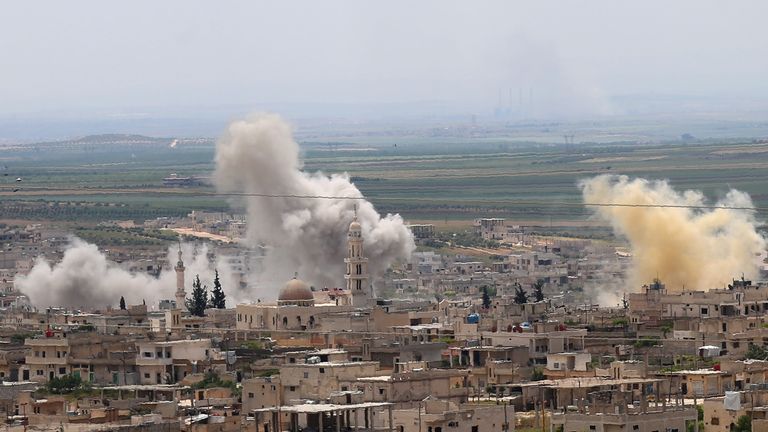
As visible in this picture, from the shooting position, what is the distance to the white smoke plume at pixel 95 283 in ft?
283

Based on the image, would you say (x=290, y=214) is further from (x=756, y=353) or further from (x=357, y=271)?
(x=756, y=353)

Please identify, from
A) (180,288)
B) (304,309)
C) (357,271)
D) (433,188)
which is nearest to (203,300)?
(180,288)

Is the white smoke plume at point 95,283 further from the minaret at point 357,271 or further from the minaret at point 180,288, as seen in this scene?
the minaret at point 357,271

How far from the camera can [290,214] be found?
316 ft

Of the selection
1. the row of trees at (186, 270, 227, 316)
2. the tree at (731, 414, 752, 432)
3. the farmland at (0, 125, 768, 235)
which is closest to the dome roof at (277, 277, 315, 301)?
the row of trees at (186, 270, 227, 316)

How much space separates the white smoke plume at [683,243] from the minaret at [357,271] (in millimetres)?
8023

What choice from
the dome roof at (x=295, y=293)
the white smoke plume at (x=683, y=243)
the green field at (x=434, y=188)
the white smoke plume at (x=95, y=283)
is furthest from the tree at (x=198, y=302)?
the green field at (x=434, y=188)

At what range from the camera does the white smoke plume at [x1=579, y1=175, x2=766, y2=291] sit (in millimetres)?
85312

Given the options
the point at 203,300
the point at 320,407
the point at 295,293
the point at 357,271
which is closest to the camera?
the point at 320,407

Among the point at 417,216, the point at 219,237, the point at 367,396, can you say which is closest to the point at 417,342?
the point at 367,396

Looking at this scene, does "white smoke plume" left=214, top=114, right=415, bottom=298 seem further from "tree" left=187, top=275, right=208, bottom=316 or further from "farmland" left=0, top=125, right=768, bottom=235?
"farmland" left=0, top=125, right=768, bottom=235

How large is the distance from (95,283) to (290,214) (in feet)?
31.9

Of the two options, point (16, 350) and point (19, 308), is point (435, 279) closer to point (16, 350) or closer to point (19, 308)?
point (19, 308)

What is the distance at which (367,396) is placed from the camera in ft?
147
